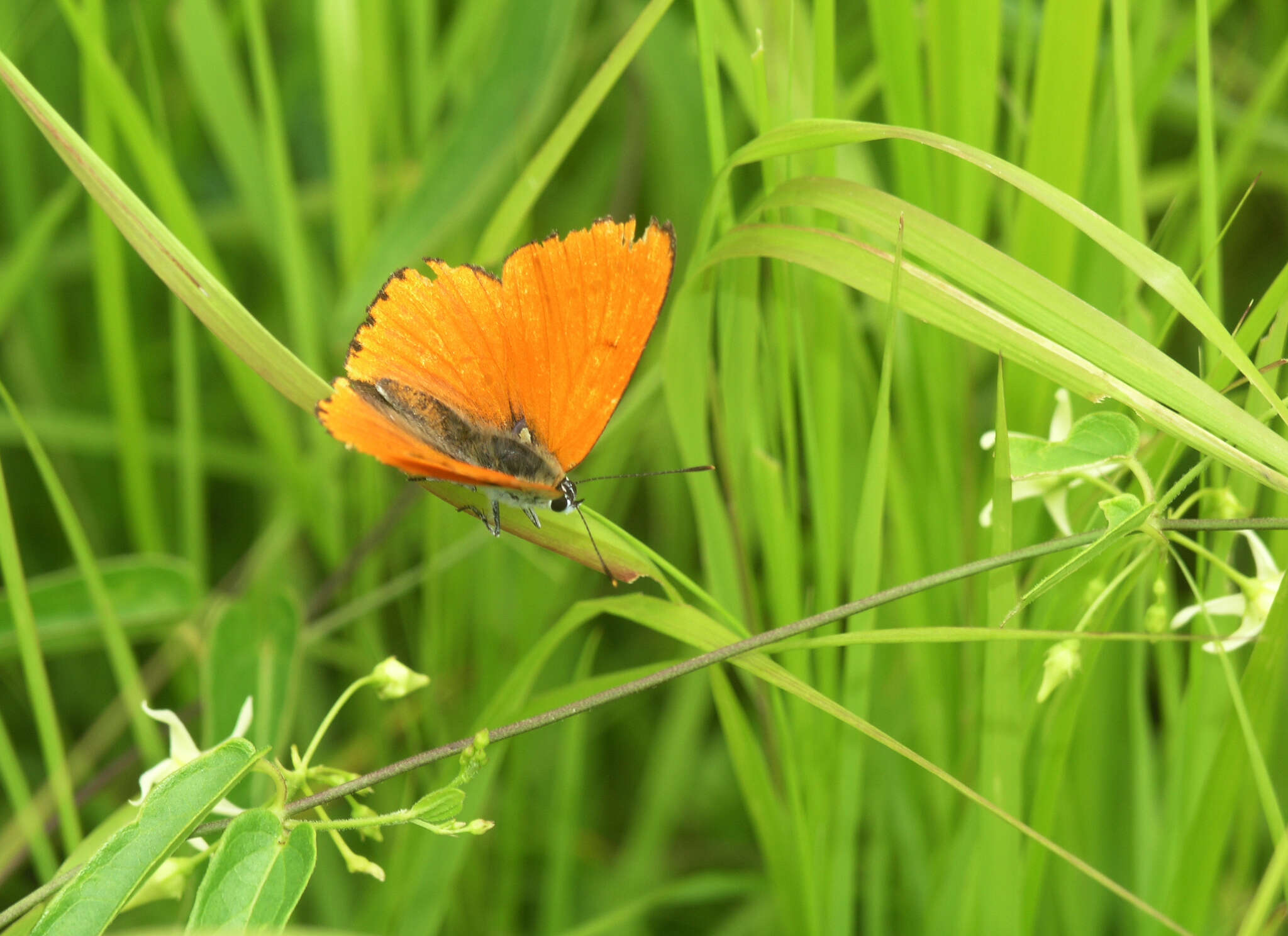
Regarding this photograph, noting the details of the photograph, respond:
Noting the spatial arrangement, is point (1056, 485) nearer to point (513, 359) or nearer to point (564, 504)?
point (564, 504)

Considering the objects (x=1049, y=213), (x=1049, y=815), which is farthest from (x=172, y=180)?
(x=1049, y=815)

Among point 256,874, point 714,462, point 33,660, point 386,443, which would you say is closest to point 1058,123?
point 714,462

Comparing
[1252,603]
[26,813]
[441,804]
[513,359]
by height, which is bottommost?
[26,813]

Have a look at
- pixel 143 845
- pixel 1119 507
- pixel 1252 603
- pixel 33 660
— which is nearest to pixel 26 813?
pixel 33 660

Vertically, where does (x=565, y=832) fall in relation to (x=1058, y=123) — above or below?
below

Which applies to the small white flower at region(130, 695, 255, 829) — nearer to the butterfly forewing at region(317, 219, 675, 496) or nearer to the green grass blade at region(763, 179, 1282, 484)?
the butterfly forewing at region(317, 219, 675, 496)

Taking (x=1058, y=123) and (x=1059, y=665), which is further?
(x=1058, y=123)

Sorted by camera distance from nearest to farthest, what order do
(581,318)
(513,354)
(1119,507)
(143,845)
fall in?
(143,845), (1119,507), (581,318), (513,354)

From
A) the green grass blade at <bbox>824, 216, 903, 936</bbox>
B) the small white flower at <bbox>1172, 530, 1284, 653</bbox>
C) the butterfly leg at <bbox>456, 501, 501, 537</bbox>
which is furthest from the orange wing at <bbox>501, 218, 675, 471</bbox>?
the small white flower at <bbox>1172, 530, 1284, 653</bbox>

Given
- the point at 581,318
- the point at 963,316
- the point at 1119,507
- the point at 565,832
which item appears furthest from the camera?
the point at 565,832
